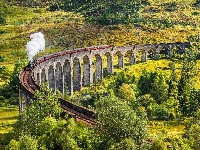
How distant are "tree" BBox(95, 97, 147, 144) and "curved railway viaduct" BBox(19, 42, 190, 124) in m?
18.5

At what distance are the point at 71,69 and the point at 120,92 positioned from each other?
18300 millimetres

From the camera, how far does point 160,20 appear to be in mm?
183375

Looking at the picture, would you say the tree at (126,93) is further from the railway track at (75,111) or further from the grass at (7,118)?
the grass at (7,118)

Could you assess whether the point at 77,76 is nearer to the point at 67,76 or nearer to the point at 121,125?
the point at 67,76

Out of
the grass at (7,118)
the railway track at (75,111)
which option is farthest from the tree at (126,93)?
the grass at (7,118)

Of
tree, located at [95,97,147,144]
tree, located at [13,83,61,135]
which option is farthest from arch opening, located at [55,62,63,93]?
tree, located at [95,97,147,144]

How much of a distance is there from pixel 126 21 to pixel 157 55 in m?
42.1

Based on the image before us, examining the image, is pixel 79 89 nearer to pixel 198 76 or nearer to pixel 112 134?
pixel 198 76

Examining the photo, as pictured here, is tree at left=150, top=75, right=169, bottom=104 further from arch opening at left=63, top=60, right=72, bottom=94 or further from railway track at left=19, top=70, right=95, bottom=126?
railway track at left=19, top=70, right=95, bottom=126

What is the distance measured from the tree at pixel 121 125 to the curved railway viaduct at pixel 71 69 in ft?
60.8

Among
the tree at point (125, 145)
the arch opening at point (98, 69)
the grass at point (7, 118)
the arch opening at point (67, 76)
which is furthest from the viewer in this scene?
the arch opening at point (98, 69)

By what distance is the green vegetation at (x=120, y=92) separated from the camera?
50156 mm

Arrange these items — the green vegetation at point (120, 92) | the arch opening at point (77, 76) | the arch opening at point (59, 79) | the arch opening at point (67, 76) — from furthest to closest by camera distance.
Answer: the arch opening at point (77, 76) → the arch opening at point (67, 76) → the arch opening at point (59, 79) → the green vegetation at point (120, 92)

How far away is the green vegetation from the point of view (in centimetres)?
5016
